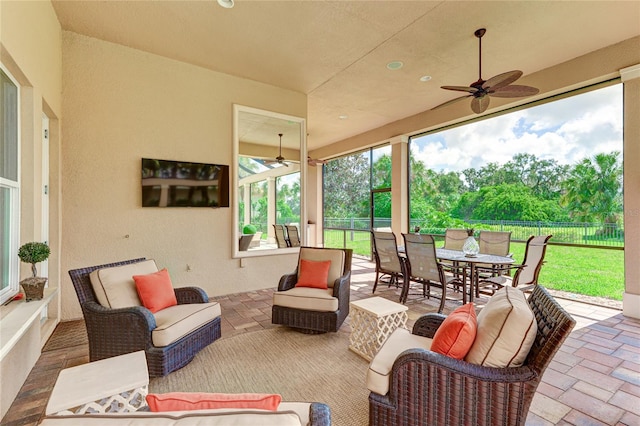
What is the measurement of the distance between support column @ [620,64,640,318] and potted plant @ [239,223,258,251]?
5277 millimetres

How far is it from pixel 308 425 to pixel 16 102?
130 inches

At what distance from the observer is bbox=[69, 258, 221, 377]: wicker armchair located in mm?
2281

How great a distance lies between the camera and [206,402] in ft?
2.90

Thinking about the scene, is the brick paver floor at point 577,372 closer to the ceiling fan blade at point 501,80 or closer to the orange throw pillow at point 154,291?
the orange throw pillow at point 154,291

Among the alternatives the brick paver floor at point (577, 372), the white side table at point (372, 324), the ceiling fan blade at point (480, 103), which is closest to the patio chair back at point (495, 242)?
the brick paver floor at point (577, 372)

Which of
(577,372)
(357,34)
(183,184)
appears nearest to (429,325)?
(577,372)

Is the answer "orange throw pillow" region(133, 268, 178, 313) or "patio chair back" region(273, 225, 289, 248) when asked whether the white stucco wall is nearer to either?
"patio chair back" region(273, 225, 289, 248)

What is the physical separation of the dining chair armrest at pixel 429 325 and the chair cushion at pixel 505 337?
515 mm

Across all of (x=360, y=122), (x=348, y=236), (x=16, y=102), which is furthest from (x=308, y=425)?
(x=348, y=236)

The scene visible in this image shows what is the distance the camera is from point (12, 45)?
6.79ft

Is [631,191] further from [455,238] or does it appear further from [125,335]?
[125,335]

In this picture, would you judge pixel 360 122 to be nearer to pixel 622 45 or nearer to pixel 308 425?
pixel 622 45

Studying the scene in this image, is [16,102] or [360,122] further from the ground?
[360,122]

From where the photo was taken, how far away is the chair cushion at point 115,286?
2.49m
